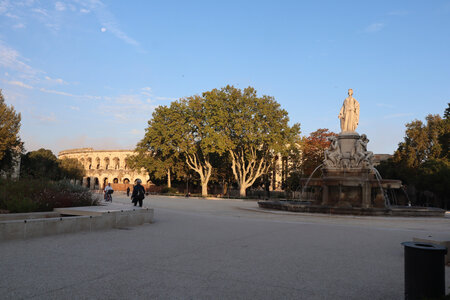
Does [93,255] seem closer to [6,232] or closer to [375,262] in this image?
[6,232]

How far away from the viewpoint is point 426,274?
4.24 metres

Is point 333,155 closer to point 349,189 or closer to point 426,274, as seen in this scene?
point 349,189

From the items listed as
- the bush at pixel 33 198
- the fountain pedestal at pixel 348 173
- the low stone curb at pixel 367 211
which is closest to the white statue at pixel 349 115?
the fountain pedestal at pixel 348 173

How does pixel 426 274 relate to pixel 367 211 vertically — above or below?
above

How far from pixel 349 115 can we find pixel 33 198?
18.1m

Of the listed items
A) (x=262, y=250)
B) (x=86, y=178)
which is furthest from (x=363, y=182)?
(x=86, y=178)

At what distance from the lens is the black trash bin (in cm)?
422

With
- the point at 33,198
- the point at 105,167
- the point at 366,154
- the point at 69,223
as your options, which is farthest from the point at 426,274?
the point at 105,167

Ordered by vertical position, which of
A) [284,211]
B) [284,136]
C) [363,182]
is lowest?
[284,211]

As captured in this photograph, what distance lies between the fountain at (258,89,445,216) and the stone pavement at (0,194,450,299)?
981 cm

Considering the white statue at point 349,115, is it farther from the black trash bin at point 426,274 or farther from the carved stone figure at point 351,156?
the black trash bin at point 426,274

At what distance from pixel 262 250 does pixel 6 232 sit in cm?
571

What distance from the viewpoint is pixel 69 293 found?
4.57 metres

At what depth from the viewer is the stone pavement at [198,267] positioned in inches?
190
